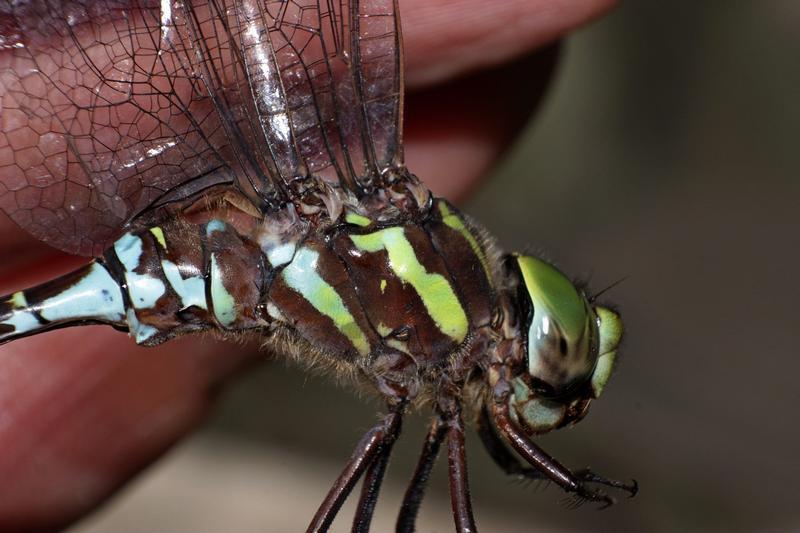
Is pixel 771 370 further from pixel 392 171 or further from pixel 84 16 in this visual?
pixel 84 16

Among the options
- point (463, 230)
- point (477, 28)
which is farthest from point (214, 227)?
point (477, 28)

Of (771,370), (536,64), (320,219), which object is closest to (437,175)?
(536,64)

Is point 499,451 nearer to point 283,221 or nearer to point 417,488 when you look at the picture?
point 417,488

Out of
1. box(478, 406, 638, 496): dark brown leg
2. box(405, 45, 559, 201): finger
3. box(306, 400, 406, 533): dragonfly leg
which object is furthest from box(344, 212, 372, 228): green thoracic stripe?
box(405, 45, 559, 201): finger

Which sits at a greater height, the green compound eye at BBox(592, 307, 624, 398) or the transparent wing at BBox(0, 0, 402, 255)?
the transparent wing at BBox(0, 0, 402, 255)

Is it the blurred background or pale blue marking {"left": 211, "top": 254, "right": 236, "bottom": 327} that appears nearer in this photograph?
pale blue marking {"left": 211, "top": 254, "right": 236, "bottom": 327}

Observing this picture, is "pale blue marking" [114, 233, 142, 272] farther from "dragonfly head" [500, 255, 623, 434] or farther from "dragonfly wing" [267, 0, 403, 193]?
"dragonfly head" [500, 255, 623, 434]
